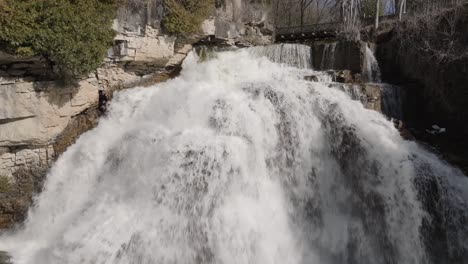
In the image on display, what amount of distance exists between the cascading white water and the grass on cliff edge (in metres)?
1.64

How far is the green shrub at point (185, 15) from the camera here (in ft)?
36.0

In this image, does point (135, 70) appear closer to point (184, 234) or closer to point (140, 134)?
point (140, 134)

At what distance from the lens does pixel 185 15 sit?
11.2 meters

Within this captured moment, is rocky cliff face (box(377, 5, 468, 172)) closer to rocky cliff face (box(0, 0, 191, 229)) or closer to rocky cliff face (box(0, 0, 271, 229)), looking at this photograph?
rocky cliff face (box(0, 0, 271, 229))

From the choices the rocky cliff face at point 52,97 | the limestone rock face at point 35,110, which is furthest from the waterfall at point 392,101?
the limestone rock face at point 35,110

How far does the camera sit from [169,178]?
7305 millimetres

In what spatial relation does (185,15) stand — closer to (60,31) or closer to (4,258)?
(60,31)

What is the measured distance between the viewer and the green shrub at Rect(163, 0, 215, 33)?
11.0 m

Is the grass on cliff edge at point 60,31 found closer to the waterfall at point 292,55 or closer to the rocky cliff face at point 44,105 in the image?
the rocky cliff face at point 44,105

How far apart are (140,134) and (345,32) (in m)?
9.26

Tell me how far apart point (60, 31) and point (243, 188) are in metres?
4.83

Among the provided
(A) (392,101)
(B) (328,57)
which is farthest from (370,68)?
(A) (392,101)

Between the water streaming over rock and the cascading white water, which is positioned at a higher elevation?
the water streaming over rock

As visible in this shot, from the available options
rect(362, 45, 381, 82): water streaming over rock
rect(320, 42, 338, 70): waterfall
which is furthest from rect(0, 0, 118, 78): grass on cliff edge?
rect(362, 45, 381, 82): water streaming over rock
